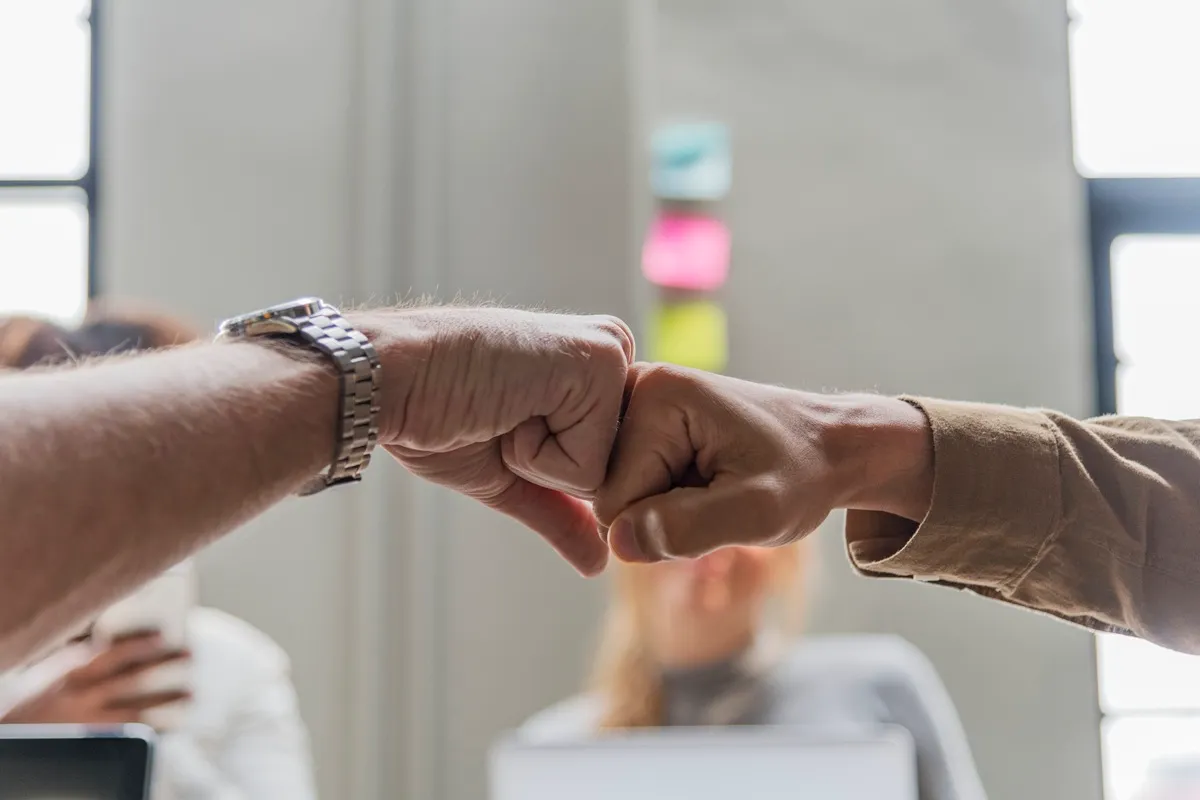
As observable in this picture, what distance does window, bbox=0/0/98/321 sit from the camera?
83.0 inches

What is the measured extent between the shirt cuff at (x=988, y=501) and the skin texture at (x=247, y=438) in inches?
9.7

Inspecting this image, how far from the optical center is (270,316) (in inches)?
29.9

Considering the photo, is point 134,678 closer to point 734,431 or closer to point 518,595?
point 734,431

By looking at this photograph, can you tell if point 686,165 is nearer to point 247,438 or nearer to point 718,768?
point 718,768

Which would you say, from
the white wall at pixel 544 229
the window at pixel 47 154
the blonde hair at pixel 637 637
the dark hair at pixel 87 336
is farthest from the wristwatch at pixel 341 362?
the window at pixel 47 154

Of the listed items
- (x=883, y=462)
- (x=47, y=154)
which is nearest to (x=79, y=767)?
(x=883, y=462)

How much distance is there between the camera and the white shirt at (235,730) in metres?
1.40

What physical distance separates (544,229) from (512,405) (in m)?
1.24

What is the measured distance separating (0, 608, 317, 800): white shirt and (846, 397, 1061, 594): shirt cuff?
964mm

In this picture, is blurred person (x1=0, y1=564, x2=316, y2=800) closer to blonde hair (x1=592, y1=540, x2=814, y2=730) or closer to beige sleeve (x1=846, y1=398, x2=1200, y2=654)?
blonde hair (x1=592, y1=540, x2=814, y2=730)

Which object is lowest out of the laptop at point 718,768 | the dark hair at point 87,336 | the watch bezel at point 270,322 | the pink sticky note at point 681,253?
the laptop at point 718,768

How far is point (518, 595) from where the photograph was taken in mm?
2008

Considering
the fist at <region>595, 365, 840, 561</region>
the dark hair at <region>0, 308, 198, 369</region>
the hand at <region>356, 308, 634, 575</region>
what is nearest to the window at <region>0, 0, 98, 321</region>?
the dark hair at <region>0, 308, 198, 369</region>

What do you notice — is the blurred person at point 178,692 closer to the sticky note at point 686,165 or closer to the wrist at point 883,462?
the wrist at point 883,462
